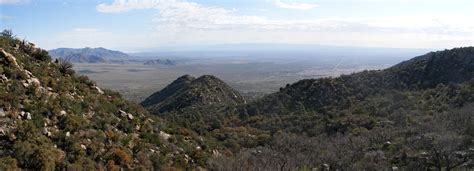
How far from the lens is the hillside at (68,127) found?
14.3 meters

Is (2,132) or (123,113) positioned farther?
(123,113)

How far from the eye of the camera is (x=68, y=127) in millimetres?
16203

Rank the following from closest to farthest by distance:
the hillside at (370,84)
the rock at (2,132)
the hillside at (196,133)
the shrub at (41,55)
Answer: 1. the rock at (2,132)
2. the hillside at (196,133)
3. the shrub at (41,55)
4. the hillside at (370,84)

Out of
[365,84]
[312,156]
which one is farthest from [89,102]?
[365,84]

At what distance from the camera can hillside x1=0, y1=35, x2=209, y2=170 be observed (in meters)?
14.3

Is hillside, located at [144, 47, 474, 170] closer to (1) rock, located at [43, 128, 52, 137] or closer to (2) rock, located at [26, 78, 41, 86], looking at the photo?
(1) rock, located at [43, 128, 52, 137]

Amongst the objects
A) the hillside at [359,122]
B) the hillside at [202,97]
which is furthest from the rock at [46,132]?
the hillside at [202,97]

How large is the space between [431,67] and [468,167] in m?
30.9

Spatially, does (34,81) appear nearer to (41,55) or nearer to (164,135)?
(41,55)

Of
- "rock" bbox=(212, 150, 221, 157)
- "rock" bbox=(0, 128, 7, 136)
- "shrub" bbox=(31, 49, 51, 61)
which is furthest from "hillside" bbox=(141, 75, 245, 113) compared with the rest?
"rock" bbox=(0, 128, 7, 136)

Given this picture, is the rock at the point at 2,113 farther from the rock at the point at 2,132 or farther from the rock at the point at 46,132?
the rock at the point at 46,132

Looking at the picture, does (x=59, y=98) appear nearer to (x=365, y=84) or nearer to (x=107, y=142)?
(x=107, y=142)

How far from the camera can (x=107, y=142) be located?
16891 millimetres

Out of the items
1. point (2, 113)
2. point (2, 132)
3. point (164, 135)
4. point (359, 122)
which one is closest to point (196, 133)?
point (164, 135)
